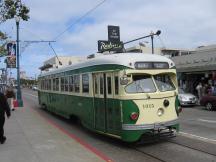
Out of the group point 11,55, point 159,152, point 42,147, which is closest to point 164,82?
point 159,152

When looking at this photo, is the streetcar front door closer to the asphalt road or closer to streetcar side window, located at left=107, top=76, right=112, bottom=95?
streetcar side window, located at left=107, top=76, right=112, bottom=95

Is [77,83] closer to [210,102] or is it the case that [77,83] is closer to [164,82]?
[164,82]

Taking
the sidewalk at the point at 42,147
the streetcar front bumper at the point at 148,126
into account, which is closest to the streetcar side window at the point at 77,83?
the sidewalk at the point at 42,147

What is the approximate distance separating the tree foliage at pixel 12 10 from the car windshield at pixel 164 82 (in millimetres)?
5968

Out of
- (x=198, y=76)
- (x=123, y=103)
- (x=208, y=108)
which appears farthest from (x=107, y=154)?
(x=198, y=76)

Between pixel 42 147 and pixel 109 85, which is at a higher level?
pixel 109 85

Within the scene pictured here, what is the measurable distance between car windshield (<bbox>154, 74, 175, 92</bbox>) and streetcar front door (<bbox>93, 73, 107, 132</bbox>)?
1646mm

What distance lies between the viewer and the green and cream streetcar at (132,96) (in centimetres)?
1179

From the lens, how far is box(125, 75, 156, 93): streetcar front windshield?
1202 centimetres

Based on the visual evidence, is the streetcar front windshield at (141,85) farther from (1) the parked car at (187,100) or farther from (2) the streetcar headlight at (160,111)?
(1) the parked car at (187,100)

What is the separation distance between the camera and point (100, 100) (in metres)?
13.3

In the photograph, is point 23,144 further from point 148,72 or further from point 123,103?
point 148,72

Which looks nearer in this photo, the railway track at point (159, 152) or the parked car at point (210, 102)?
the railway track at point (159, 152)

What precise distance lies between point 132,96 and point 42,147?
2.95 metres
